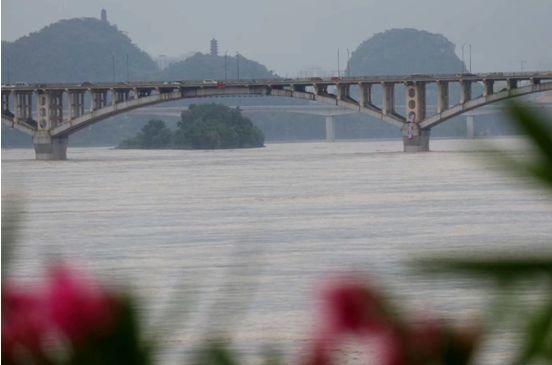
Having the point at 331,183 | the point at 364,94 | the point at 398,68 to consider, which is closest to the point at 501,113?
the point at 331,183

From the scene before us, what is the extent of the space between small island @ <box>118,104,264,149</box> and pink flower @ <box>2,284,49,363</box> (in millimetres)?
90226

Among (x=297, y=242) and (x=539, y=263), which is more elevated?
(x=539, y=263)

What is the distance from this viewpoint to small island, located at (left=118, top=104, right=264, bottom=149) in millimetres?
91688

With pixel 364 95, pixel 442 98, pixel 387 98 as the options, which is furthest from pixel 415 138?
pixel 364 95

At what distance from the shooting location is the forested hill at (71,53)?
86.2 metres

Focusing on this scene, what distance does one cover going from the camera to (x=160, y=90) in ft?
227

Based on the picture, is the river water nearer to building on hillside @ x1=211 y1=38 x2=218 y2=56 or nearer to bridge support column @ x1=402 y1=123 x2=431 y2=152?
bridge support column @ x1=402 y1=123 x2=431 y2=152

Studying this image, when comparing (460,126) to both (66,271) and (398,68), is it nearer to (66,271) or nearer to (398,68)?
(66,271)

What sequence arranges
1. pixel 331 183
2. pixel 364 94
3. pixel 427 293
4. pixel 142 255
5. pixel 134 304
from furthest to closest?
pixel 364 94
pixel 331 183
pixel 142 255
pixel 427 293
pixel 134 304

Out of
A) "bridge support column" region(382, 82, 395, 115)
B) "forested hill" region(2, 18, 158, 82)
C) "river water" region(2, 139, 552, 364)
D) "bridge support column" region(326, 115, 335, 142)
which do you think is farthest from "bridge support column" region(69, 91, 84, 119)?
"bridge support column" region(326, 115, 335, 142)

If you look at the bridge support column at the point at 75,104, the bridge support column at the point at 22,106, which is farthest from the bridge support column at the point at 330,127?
the bridge support column at the point at 22,106

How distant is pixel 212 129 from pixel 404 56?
21553mm

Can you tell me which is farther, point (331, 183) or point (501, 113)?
point (331, 183)

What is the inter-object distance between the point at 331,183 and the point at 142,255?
2124 centimetres
